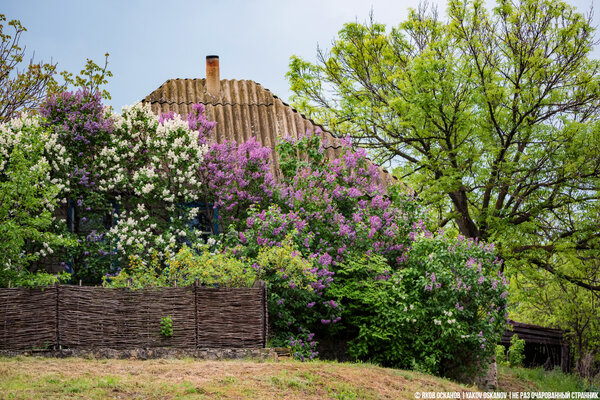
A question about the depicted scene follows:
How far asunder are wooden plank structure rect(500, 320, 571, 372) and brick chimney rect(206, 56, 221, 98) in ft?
42.1

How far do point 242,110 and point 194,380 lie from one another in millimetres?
11057

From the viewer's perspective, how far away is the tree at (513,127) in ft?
62.9

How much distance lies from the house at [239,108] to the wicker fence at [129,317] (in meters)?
5.95

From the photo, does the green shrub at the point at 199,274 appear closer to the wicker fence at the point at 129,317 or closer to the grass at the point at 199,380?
the wicker fence at the point at 129,317

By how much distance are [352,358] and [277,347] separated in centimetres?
254

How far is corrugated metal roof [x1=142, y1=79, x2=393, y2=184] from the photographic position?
729 inches

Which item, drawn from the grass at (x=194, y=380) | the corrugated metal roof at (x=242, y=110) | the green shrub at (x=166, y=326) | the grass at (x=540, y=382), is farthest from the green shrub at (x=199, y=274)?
the grass at (x=540, y=382)

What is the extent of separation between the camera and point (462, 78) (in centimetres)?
1912

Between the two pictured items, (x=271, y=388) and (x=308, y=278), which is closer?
(x=271, y=388)

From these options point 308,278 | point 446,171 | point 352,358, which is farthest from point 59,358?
point 446,171

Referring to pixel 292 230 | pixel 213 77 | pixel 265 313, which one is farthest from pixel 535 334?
pixel 265 313

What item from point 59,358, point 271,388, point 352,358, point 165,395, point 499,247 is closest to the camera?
point 165,395

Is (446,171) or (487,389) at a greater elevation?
(446,171)

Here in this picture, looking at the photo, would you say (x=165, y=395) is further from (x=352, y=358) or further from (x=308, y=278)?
(x=352, y=358)
